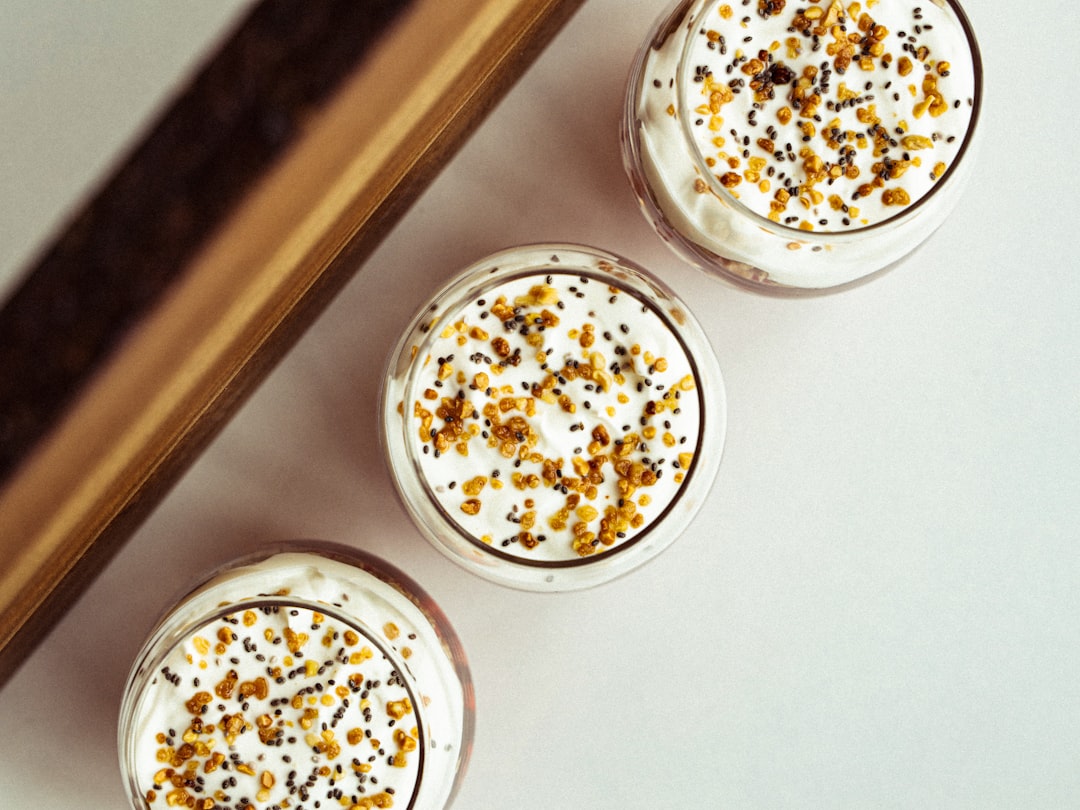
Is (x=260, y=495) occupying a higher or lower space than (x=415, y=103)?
lower

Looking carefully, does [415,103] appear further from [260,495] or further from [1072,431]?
[1072,431]

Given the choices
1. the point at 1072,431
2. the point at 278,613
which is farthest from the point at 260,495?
the point at 1072,431

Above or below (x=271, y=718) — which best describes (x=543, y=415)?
above

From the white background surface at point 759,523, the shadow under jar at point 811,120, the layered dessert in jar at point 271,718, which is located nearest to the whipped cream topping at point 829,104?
the shadow under jar at point 811,120

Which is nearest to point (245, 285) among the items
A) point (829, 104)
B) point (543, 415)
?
point (543, 415)

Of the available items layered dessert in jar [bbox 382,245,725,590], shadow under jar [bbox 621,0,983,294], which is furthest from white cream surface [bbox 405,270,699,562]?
shadow under jar [bbox 621,0,983,294]

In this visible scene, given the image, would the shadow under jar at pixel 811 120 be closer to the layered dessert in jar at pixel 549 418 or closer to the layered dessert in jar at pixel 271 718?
the layered dessert in jar at pixel 549 418

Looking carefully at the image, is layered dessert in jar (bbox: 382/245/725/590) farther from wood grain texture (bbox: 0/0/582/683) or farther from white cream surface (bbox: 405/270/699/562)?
wood grain texture (bbox: 0/0/582/683)

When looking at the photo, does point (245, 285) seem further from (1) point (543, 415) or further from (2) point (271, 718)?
(2) point (271, 718)
